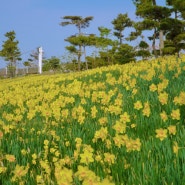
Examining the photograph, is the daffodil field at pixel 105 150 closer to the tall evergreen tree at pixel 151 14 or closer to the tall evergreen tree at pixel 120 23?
the tall evergreen tree at pixel 151 14

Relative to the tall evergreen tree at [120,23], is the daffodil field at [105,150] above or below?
below

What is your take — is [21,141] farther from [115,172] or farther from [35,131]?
[115,172]

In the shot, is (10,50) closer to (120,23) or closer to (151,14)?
(120,23)

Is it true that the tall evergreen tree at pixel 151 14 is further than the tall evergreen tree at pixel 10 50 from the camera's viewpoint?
No

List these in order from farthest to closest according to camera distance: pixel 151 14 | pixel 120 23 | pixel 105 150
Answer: pixel 120 23 < pixel 151 14 < pixel 105 150

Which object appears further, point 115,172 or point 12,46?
point 12,46

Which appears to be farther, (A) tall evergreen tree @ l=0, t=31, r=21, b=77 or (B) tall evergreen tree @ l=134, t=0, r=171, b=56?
(A) tall evergreen tree @ l=0, t=31, r=21, b=77

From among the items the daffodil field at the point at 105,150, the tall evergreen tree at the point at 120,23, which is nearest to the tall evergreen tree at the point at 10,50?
the tall evergreen tree at the point at 120,23

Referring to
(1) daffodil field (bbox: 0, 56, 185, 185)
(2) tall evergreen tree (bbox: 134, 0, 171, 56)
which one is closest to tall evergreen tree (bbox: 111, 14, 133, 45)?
(2) tall evergreen tree (bbox: 134, 0, 171, 56)

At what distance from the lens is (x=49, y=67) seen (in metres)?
58.5

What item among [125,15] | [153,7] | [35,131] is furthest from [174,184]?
[125,15]

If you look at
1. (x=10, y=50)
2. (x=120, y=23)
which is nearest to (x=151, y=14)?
(x=120, y=23)

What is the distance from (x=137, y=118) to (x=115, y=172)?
168 cm

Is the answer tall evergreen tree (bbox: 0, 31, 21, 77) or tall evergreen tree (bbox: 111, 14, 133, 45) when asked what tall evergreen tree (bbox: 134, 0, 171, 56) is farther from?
tall evergreen tree (bbox: 0, 31, 21, 77)
